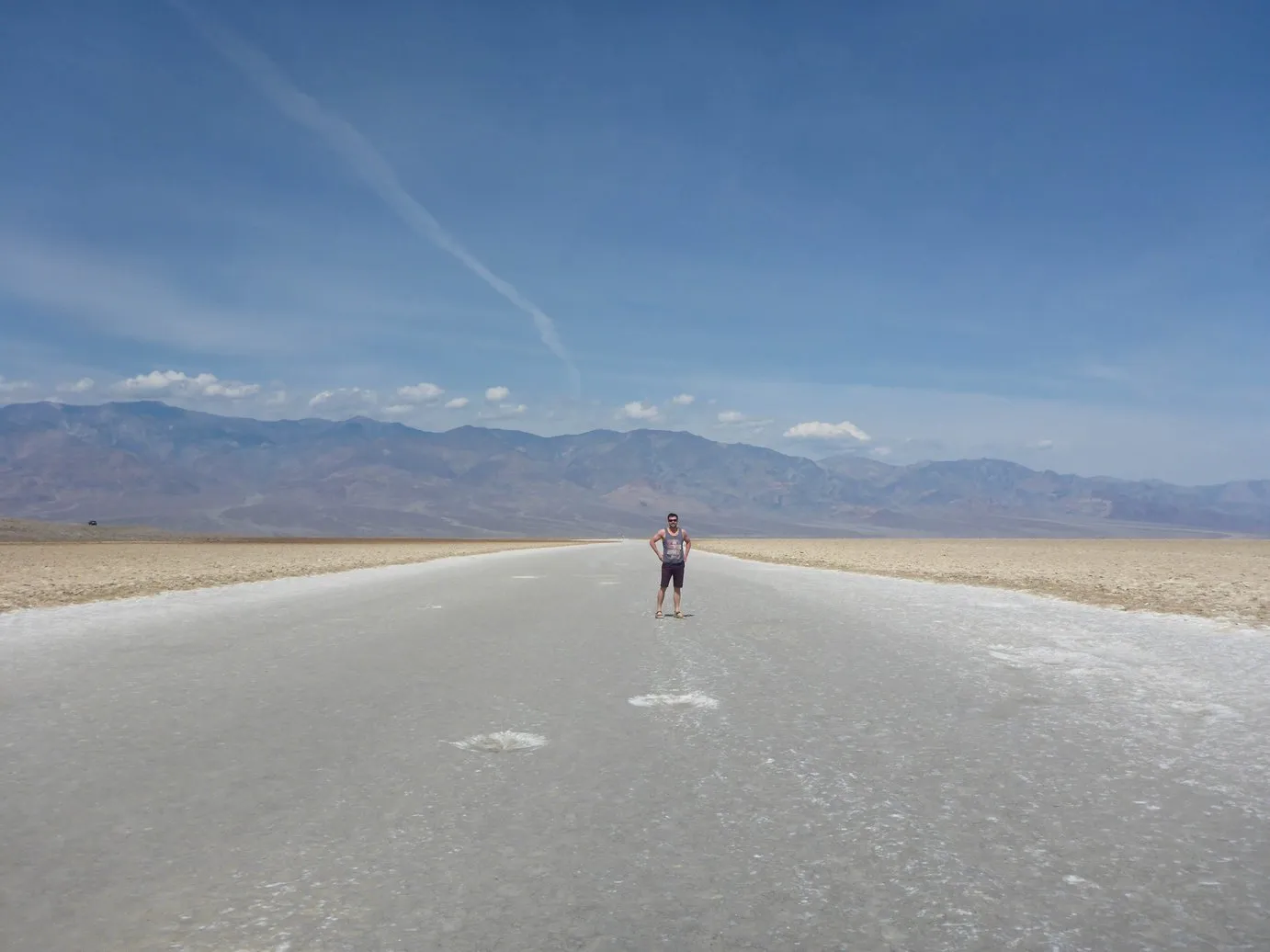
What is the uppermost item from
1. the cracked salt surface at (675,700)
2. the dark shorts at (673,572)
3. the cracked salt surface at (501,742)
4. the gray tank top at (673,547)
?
the gray tank top at (673,547)

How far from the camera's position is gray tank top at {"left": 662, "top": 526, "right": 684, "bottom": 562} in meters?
17.7

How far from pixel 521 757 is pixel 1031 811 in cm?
366

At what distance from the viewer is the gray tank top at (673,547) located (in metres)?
17.7

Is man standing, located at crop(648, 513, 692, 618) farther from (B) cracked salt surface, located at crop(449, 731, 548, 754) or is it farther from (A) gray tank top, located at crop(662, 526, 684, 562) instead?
(B) cracked salt surface, located at crop(449, 731, 548, 754)

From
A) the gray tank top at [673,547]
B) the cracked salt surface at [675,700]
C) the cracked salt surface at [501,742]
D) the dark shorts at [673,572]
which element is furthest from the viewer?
the dark shorts at [673,572]

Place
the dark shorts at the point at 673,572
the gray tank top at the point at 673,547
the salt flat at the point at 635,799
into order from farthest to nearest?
the dark shorts at the point at 673,572
the gray tank top at the point at 673,547
the salt flat at the point at 635,799

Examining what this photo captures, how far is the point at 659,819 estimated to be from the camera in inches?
231

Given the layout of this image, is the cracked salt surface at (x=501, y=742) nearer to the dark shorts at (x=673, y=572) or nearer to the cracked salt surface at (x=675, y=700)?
the cracked salt surface at (x=675, y=700)

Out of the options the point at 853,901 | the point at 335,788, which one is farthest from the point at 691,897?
the point at 335,788

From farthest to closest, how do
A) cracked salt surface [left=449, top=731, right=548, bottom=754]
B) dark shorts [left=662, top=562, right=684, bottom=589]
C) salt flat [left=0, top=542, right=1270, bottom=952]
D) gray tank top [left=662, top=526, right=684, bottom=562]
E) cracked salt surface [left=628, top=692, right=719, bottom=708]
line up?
dark shorts [left=662, top=562, right=684, bottom=589] → gray tank top [left=662, top=526, right=684, bottom=562] → cracked salt surface [left=628, top=692, right=719, bottom=708] → cracked salt surface [left=449, top=731, right=548, bottom=754] → salt flat [left=0, top=542, right=1270, bottom=952]

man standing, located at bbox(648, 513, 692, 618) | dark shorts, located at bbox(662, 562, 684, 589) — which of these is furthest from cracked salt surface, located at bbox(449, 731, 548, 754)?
dark shorts, located at bbox(662, 562, 684, 589)

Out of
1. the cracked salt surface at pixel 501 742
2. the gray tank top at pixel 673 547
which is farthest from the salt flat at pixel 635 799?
the gray tank top at pixel 673 547

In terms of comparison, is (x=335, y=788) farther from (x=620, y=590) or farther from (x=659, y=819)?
(x=620, y=590)

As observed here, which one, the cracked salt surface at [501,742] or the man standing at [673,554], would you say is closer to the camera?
the cracked salt surface at [501,742]
